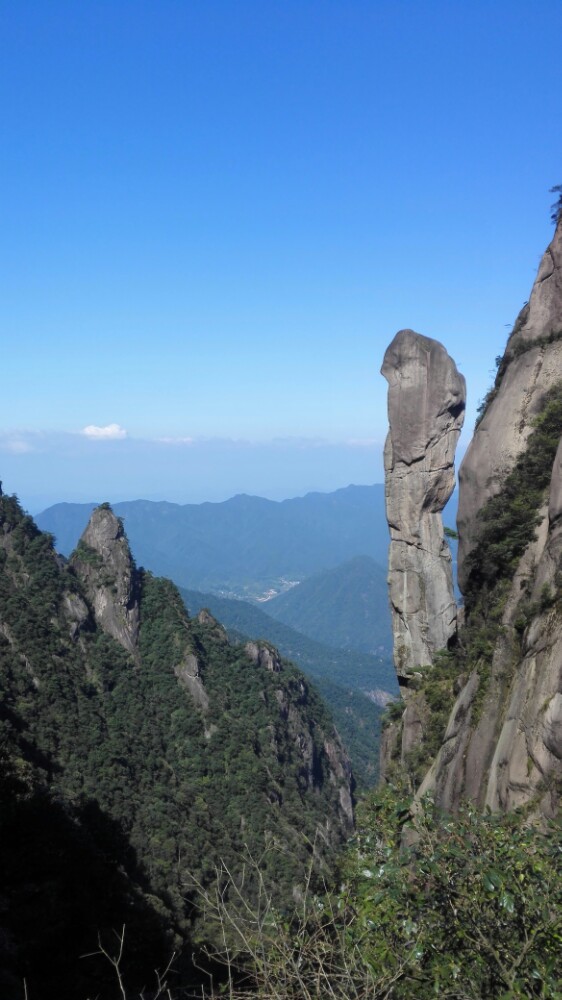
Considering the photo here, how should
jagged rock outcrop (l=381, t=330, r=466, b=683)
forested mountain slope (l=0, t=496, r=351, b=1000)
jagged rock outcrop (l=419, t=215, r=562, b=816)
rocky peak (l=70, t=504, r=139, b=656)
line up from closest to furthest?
jagged rock outcrop (l=419, t=215, r=562, b=816)
forested mountain slope (l=0, t=496, r=351, b=1000)
jagged rock outcrop (l=381, t=330, r=466, b=683)
rocky peak (l=70, t=504, r=139, b=656)

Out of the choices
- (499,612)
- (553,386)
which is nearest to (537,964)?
(499,612)

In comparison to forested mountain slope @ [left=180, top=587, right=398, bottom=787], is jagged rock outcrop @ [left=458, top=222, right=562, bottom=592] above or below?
above

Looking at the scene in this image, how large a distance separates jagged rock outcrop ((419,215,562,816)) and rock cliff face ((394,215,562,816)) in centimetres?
3

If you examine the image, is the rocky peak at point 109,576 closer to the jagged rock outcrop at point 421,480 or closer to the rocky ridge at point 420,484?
the rocky ridge at point 420,484

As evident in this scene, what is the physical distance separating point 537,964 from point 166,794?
35.8 metres

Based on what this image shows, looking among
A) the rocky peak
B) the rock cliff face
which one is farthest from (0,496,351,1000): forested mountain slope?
the rock cliff face

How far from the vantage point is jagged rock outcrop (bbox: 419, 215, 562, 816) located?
11141mm

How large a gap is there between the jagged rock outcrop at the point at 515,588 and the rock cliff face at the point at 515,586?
27 millimetres

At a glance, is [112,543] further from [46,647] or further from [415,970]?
[415,970]

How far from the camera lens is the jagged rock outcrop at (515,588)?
11141mm

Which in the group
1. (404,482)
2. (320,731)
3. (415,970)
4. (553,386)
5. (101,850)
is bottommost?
(320,731)

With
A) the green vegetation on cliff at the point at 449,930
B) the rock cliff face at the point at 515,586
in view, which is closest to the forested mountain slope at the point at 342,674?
the rock cliff face at the point at 515,586

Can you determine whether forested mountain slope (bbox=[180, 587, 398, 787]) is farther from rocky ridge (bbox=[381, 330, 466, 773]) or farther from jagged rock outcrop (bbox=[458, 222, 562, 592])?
jagged rock outcrop (bbox=[458, 222, 562, 592])

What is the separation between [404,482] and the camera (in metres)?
22.5
